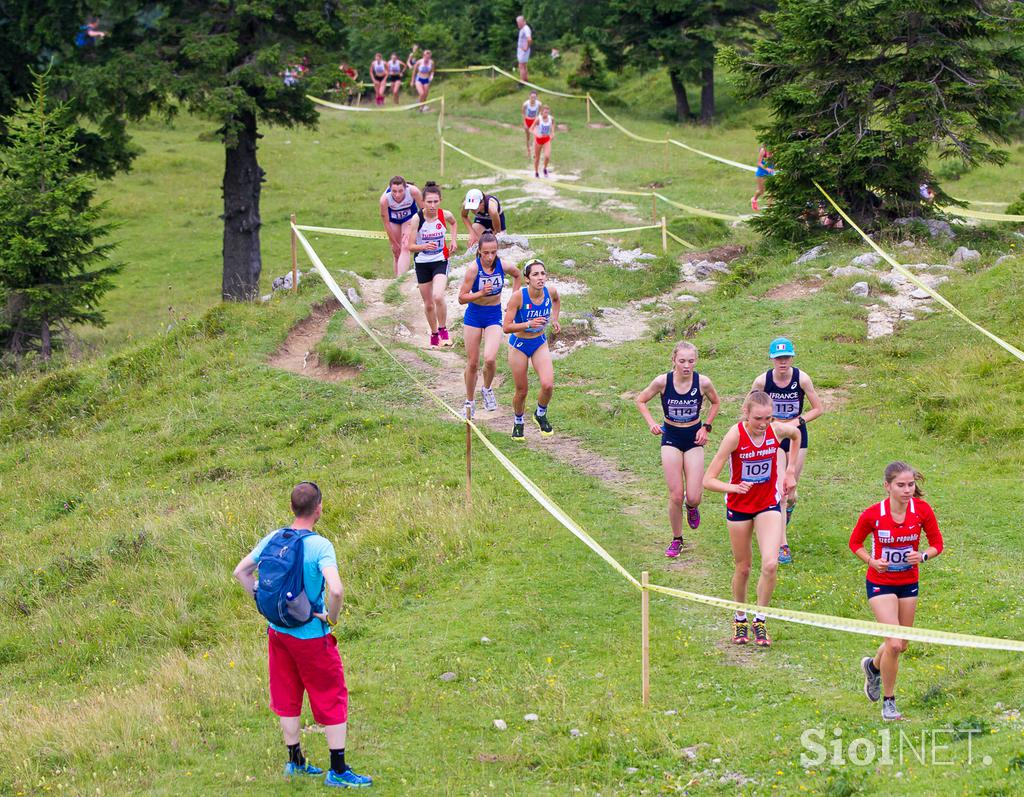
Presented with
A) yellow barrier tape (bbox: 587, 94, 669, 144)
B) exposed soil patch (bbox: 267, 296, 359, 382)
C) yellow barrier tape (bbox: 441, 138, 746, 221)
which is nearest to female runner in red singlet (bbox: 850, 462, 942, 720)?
exposed soil patch (bbox: 267, 296, 359, 382)

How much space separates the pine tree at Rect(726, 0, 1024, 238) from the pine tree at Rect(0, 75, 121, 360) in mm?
11996

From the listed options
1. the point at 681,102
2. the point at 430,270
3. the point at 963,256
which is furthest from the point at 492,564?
the point at 681,102

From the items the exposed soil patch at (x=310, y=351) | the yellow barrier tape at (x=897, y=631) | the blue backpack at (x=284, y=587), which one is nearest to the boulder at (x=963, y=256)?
the exposed soil patch at (x=310, y=351)

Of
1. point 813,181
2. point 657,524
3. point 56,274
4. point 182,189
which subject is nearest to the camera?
point 657,524

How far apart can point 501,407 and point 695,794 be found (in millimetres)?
9135

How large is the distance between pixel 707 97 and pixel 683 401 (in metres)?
28.6

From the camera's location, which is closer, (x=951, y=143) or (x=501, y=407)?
(x=501, y=407)

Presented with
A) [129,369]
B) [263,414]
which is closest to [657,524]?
[263,414]

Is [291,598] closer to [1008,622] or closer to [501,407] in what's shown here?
[1008,622]

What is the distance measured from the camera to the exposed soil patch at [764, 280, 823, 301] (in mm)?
18859

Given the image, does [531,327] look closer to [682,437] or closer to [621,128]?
[682,437]

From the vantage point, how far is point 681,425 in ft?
35.1

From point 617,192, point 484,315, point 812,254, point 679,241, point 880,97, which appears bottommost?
point 484,315

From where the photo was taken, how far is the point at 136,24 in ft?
78.4
